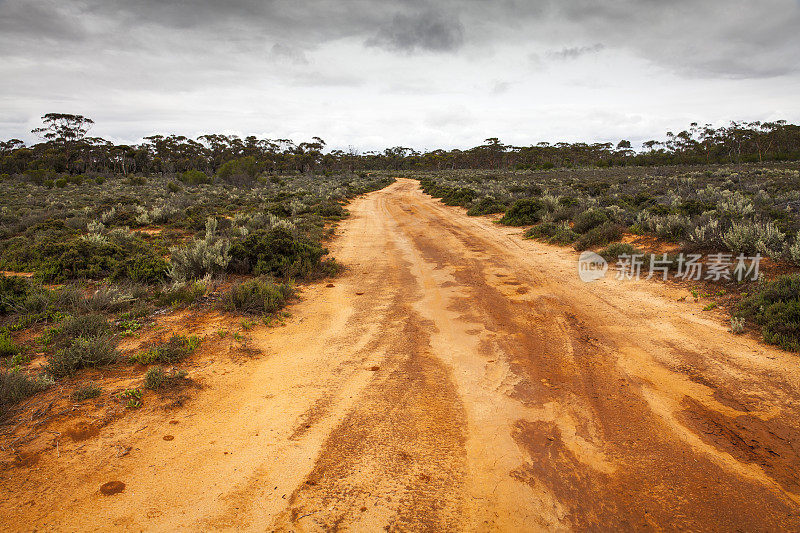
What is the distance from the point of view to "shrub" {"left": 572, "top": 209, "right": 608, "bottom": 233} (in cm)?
1139

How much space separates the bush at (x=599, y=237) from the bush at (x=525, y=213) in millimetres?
3580

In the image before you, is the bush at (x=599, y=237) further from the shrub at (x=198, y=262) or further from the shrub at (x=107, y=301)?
the shrub at (x=107, y=301)

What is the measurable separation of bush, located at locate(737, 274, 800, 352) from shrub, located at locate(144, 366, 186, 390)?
6.82 metres

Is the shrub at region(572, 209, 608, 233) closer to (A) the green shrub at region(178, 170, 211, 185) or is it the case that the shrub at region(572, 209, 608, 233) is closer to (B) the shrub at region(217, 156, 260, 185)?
(B) the shrub at region(217, 156, 260, 185)

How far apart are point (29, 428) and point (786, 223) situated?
13300mm

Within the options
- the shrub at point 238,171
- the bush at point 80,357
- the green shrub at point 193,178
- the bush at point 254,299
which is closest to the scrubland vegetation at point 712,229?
the bush at point 254,299

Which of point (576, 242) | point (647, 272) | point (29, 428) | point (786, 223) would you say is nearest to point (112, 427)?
point (29, 428)

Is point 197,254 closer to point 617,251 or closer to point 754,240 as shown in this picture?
point 617,251

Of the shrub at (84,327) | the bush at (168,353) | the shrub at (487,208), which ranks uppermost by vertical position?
the shrub at (487,208)

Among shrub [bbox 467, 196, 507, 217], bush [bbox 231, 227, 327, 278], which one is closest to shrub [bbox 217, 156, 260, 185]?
shrub [bbox 467, 196, 507, 217]

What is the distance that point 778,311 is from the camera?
496 cm

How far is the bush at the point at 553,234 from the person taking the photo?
430 inches

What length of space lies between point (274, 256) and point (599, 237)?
8253mm

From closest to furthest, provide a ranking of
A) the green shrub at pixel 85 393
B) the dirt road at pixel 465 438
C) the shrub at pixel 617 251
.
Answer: the dirt road at pixel 465 438 → the green shrub at pixel 85 393 → the shrub at pixel 617 251
